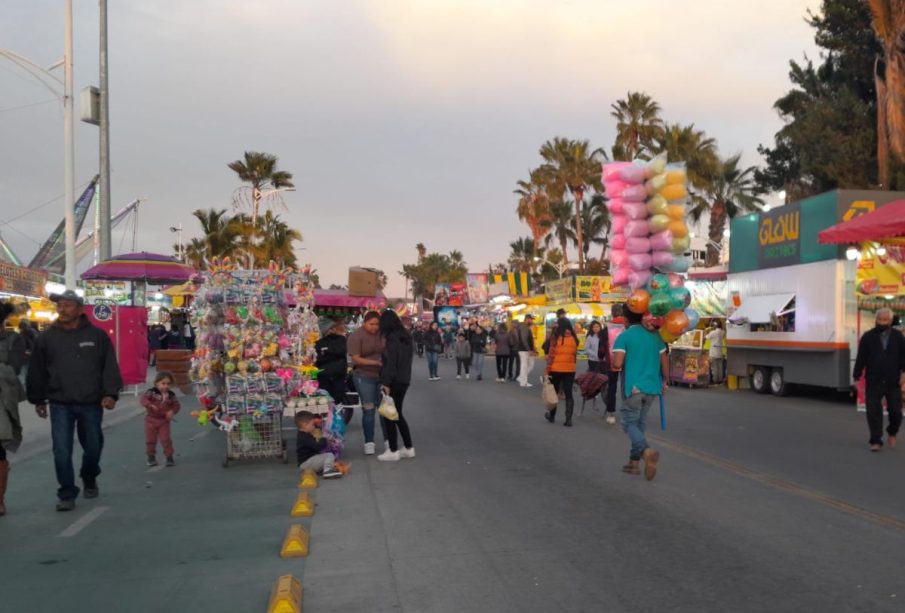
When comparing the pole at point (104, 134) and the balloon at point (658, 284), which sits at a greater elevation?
the pole at point (104, 134)

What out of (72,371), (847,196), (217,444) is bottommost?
(217,444)

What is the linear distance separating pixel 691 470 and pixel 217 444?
680 centimetres

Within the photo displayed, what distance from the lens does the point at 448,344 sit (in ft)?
158

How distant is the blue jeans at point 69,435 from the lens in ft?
26.6

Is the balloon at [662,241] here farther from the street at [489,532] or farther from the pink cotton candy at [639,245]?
the street at [489,532]

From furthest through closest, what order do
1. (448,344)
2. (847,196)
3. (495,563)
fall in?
(448,344), (847,196), (495,563)

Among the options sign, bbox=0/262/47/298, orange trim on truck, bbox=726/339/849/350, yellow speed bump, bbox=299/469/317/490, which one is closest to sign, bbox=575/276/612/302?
orange trim on truck, bbox=726/339/849/350

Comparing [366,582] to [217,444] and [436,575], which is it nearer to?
[436,575]

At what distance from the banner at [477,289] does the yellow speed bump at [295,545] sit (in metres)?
65.9

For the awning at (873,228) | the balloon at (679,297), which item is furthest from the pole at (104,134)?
the awning at (873,228)

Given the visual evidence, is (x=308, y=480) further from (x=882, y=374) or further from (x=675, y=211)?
(x=882, y=374)

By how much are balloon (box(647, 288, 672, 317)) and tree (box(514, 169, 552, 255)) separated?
2270 inches

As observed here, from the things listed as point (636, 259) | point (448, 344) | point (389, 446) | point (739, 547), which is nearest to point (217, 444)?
point (389, 446)

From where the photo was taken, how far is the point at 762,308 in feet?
68.0
